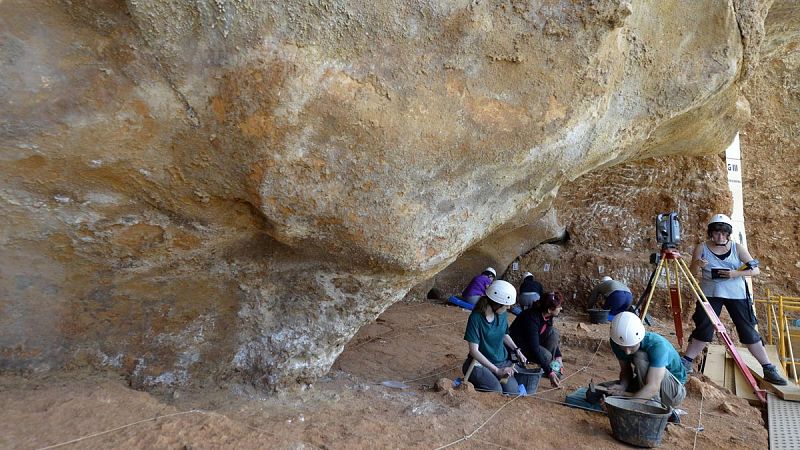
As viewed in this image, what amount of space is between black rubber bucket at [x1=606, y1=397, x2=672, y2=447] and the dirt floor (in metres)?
0.09

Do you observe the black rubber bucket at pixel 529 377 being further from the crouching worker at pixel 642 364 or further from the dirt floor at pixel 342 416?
the crouching worker at pixel 642 364

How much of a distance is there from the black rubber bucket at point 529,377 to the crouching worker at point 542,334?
0.30 meters

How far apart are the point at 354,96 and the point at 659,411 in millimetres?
2504

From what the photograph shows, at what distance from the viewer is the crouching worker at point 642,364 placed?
11.0 feet

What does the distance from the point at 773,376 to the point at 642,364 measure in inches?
58.6

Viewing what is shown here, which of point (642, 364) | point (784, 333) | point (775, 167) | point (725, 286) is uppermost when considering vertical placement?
point (775, 167)

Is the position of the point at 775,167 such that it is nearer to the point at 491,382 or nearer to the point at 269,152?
the point at 491,382

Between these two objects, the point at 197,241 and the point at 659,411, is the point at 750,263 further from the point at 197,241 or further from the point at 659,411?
the point at 197,241

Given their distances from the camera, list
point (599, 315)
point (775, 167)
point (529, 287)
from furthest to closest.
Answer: point (775, 167), point (529, 287), point (599, 315)

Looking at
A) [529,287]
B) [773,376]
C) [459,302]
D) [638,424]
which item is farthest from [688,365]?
[459,302]

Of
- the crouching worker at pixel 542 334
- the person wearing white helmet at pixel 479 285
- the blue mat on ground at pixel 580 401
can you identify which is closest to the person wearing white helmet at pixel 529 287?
the person wearing white helmet at pixel 479 285

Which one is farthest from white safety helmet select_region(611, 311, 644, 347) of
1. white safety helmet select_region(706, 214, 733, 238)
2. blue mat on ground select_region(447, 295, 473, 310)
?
blue mat on ground select_region(447, 295, 473, 310)

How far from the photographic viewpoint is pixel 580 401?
3.74 m

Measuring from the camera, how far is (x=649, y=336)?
3.47 meters
